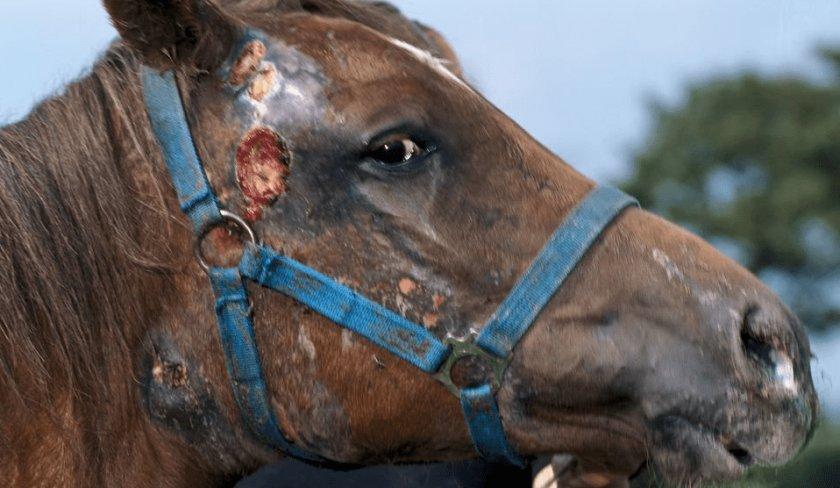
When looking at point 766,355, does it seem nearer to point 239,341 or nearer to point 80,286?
point 239,341

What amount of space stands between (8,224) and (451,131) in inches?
42.5

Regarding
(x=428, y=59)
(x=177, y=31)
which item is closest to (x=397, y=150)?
(x=428, y=59)

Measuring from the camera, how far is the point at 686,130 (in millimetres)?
12406

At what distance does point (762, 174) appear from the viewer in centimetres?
1181

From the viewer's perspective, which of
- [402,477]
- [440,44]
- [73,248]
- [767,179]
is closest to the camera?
[73,248]

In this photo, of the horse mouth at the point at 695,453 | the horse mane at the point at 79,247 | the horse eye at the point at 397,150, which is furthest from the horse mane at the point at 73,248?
the horse mouth at the point at 695,453

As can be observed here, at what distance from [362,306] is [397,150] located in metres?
0.38

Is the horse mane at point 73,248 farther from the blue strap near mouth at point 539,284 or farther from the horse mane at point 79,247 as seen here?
the blue strap near mouth at point 539,284

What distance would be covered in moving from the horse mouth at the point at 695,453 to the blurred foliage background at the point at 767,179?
20.9 ft

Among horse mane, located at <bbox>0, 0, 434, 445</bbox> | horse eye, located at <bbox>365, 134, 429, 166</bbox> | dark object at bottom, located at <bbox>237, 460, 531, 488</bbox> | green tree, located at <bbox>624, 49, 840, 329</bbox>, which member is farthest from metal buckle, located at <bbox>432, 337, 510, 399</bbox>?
green tree, located at <bbox>624, 49, 840, 329</bbox>

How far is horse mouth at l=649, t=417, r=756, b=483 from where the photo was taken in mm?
2582

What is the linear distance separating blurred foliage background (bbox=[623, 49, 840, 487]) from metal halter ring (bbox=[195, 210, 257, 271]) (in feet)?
22.2

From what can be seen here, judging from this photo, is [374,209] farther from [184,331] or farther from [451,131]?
[184,331]

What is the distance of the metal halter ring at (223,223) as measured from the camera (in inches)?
109
